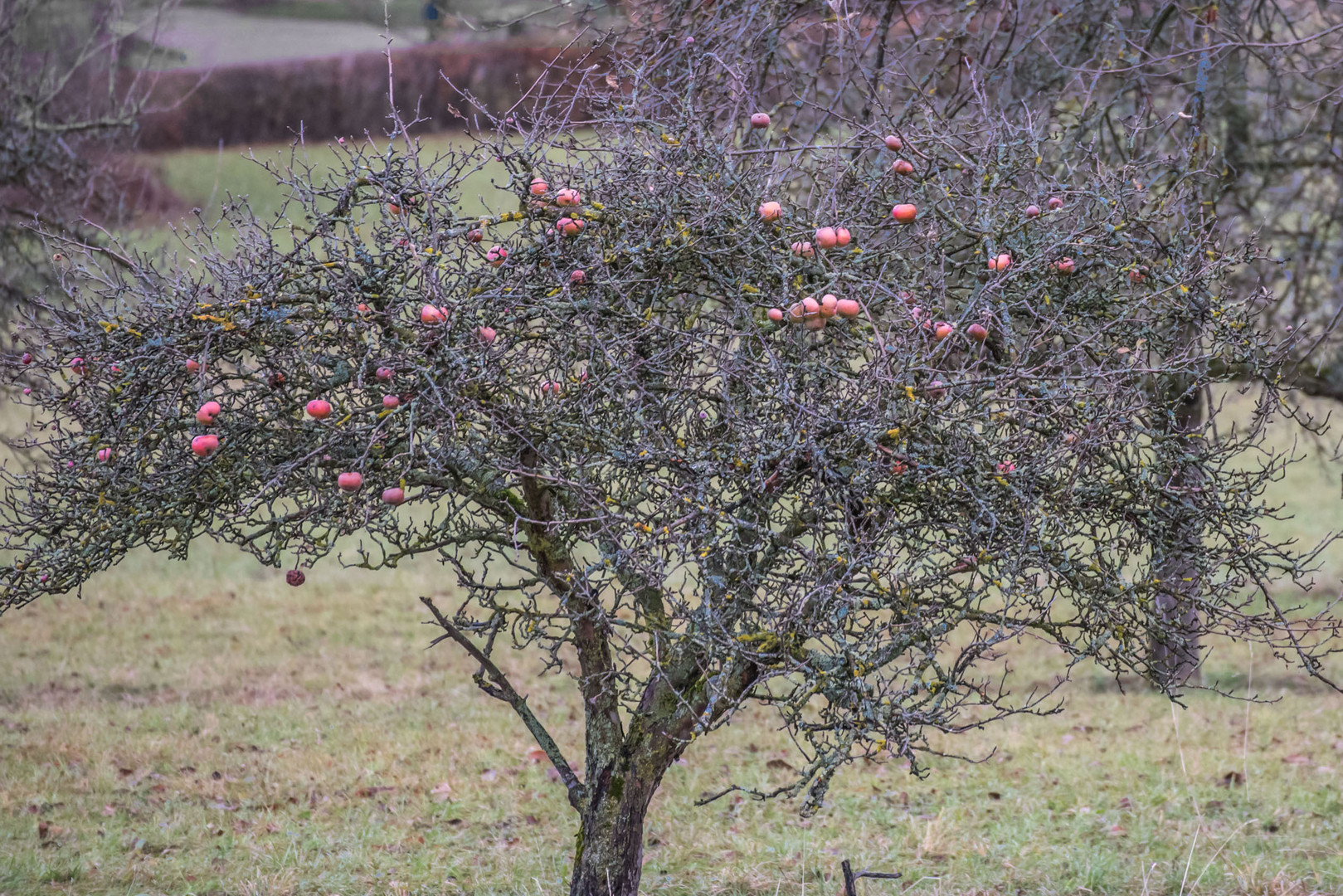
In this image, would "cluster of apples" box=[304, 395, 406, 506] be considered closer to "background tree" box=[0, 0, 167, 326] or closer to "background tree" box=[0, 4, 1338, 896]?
"background tree" box=[0, 4, 1338, 896]

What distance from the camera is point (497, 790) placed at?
7.27 m

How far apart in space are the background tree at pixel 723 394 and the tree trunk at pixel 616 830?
0.50 m

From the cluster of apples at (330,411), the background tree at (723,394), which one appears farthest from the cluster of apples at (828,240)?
the cluster of apples at (330,411)

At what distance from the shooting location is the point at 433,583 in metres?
13.3

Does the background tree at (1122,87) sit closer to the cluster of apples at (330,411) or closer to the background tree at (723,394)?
the background tree at (723,394)

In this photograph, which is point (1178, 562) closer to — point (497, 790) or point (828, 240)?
point (828, 240)

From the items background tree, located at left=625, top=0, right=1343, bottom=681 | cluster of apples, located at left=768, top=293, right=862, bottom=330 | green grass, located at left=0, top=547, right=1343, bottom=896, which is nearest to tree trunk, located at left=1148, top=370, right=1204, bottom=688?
background tree, located at left=625, top=0, right=1343, bottom=681

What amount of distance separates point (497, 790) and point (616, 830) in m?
3.19

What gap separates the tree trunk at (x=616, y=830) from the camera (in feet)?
14.1

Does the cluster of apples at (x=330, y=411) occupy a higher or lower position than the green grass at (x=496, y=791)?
higher

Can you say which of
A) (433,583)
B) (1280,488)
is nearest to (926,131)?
(433,583)

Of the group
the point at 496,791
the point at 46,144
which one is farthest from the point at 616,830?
the point at 46,144

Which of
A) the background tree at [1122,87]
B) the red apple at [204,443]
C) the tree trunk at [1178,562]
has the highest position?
the background tree at [1122,87]

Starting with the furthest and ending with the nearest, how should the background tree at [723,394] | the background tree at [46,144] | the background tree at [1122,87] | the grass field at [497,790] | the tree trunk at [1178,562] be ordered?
the background tree at [46,144] < the grass field at [497,790] < the background tree at [1122,87] < the tree trunk at [1178,562] < the background tree at [723,394]
